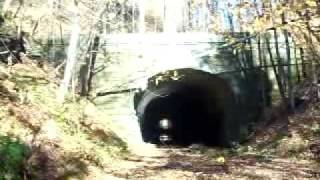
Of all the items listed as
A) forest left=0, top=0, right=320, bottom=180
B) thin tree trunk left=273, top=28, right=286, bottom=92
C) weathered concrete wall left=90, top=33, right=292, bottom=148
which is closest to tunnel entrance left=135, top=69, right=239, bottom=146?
forest left=0, top=0, right=320, bottom=180

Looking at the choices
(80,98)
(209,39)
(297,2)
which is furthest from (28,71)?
(297,2)

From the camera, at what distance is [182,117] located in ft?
113

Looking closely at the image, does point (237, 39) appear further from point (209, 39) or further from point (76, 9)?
point (76, 9)

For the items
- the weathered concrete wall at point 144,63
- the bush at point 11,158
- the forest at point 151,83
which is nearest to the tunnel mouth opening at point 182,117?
the forest at point 151,83

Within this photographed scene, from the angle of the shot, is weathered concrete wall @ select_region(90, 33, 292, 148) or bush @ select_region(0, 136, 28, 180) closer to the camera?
bush @ select_region(0, 136, 28, 180)

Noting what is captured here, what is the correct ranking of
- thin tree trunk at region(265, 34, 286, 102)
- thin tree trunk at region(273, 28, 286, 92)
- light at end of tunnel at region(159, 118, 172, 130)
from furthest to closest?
light at end of tunnel at region(159, 118, 172, 130) < thin tree trunk at region(273, 28, 286, 92) < thin tree trunk at region(265, 34, 286, 102)

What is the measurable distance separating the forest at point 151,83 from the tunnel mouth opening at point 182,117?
1.10 ft

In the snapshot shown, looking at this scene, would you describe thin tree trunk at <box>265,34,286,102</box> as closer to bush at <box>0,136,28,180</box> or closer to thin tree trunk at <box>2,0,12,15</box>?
thin tree trunk at <box>2,0,12,15</box>

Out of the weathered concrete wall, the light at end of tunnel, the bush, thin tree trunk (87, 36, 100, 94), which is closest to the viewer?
the bush

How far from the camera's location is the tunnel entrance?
22386 mm

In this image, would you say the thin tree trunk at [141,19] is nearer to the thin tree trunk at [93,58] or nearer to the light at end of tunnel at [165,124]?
the thin tree trunk at [93,58]

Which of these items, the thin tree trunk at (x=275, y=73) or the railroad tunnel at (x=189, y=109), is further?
the railroad tunnel at (x=189, y=109)

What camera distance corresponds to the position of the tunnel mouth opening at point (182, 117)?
2670cm

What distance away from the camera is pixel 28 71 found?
53.9 feet
